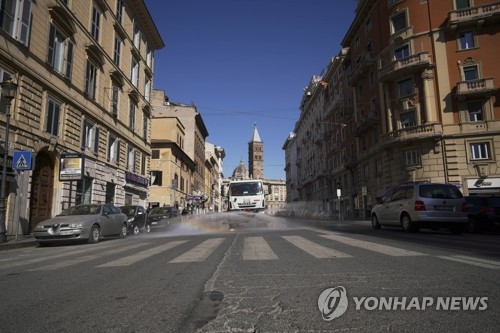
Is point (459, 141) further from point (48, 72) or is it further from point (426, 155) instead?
point (48, 72)

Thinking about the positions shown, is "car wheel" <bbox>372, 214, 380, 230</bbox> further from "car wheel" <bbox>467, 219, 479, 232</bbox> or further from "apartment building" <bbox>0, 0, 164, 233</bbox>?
"apartment building" <bbox>0, 0, 164, 233</bbox>

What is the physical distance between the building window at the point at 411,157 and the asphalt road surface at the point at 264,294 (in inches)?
1005

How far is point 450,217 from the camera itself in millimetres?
12758

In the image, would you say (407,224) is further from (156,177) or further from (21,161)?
(156,177)

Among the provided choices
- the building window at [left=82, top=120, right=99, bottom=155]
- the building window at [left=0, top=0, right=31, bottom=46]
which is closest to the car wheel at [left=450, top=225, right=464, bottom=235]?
the building window at [left=0, top=0, right=31, bottom=46]

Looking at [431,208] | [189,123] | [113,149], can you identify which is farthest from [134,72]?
[189,123]

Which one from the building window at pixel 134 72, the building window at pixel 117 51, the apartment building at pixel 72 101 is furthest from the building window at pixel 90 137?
the building window at pixel 134 72

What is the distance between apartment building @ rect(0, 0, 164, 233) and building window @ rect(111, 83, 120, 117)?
0.07 metres

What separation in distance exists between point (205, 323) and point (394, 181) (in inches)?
1255

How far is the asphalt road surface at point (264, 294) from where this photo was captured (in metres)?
3.13

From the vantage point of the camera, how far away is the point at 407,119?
31.8 meters

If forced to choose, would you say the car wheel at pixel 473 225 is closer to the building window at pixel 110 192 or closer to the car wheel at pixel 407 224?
the car wheel at pixel 407 224

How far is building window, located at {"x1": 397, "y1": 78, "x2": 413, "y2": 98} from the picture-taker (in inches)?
1249

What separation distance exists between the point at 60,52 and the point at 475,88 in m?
28.1
